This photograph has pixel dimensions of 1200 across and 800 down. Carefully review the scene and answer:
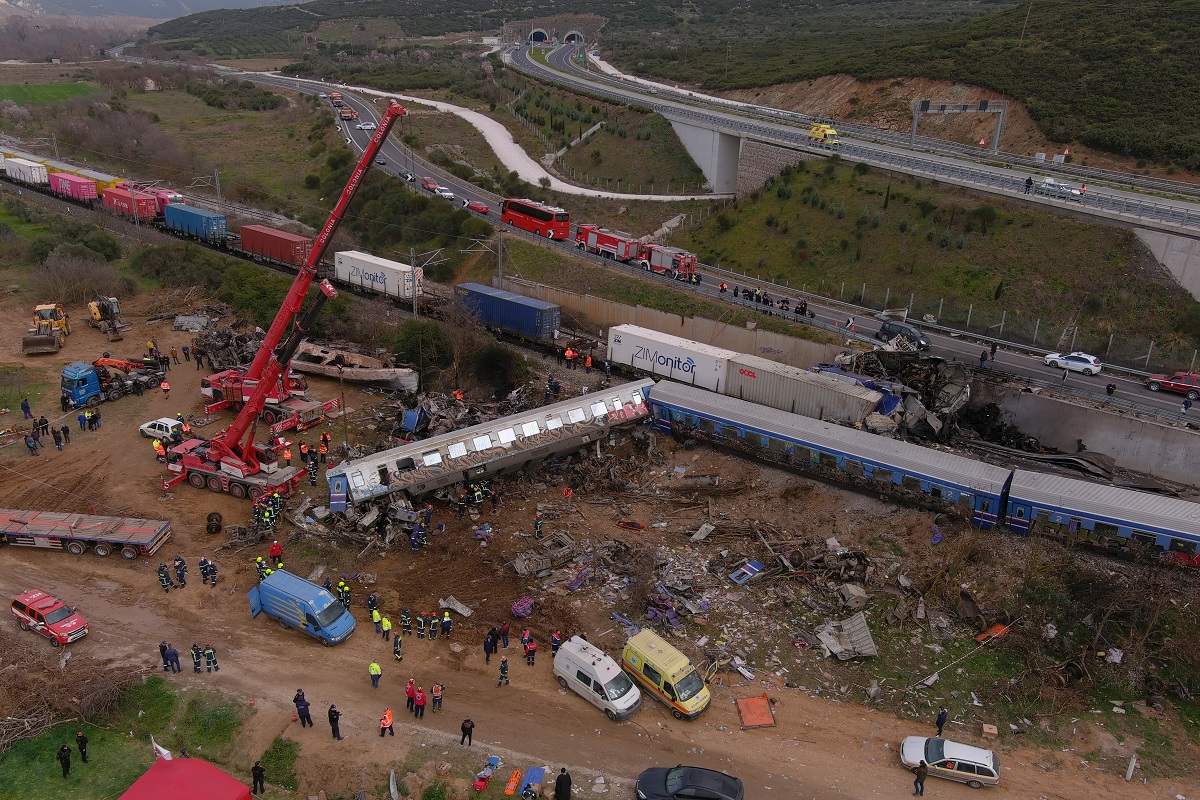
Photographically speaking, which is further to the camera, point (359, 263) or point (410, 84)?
point (410, 84)

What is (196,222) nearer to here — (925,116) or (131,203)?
(131,203)

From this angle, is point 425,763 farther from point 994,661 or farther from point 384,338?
point 384,338

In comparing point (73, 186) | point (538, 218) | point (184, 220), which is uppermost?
point (538, 218)

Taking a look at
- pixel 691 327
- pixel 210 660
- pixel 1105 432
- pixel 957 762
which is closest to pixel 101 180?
pixel 691 327

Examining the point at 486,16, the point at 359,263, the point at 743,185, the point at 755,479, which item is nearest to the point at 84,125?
the point at 359,263

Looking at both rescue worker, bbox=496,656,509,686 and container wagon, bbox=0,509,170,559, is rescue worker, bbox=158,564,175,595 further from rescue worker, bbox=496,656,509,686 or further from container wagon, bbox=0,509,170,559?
rescue worker, bbox=496,656,509,686

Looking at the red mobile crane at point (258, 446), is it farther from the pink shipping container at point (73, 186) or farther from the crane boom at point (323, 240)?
the pink shipping container at point (73, 186)
